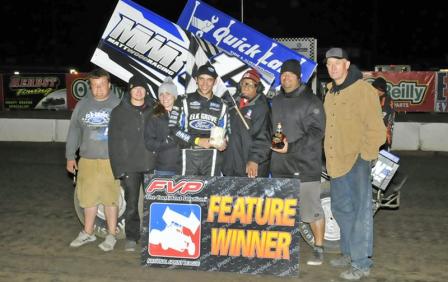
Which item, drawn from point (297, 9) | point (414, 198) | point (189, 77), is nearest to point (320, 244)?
point (189, 77)

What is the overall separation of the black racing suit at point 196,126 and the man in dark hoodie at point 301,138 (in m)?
0.56

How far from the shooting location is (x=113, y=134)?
638 centimetres

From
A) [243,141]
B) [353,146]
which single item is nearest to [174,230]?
[243,141]

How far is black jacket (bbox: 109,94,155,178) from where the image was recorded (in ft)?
20.9

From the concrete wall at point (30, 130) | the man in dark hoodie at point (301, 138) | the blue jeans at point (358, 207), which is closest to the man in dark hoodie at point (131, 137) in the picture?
the man in dark hoodie at point (301, 138)

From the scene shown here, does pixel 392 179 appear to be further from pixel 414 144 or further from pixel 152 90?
pixel 414 144

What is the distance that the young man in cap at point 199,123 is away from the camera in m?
5.91

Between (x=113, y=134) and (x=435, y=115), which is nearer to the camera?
(x=113, y=134)

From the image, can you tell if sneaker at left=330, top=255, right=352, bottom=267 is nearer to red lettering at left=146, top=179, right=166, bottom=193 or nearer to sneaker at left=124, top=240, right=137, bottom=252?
red lettering at left=146, top=179, right=166, bottom=193

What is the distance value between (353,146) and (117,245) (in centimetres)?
290

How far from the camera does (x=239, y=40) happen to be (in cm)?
704

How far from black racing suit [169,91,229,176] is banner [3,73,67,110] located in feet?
52.3

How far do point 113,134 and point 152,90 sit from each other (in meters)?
0.79

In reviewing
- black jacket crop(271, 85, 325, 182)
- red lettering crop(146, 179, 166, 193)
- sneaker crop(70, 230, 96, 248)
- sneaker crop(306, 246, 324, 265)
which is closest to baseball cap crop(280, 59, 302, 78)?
black jacket crop(271, 85, 325, 182)
